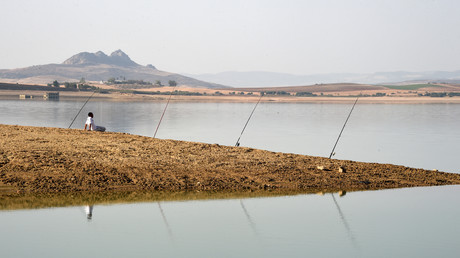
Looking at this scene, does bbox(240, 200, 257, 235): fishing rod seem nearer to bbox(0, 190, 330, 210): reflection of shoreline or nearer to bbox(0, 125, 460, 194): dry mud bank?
bbox(0, 190, 330, 210): reflection of shoreline

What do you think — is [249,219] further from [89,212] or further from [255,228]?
[89,212]

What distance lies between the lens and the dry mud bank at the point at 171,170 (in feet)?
47.9

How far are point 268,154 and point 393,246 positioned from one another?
28.9ft

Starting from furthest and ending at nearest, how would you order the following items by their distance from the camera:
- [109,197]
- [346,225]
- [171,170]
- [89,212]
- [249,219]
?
1. [171,170]
2. [109,197]
3. [89,212]
4. [249,219]
5. [346,225]

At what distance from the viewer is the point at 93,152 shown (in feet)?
58.1

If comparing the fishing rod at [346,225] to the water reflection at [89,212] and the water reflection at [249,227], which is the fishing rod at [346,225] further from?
the water reflection at [89,212]

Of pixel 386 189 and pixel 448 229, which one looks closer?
pixel 448 229

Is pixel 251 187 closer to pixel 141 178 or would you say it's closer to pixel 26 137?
pixel 141 178

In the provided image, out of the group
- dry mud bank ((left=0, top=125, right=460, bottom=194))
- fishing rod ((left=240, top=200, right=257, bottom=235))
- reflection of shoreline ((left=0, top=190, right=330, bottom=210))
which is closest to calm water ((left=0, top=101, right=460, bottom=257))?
fishing rod ((left=240, top=200, right=257, bottom=235))

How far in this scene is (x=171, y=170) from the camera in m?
15.9

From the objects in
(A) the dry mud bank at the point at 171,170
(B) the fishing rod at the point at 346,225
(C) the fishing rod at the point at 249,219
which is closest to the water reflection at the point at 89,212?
(A) the dry mud bank at the point at 171,170

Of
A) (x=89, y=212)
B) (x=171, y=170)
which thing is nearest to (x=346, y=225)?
(x=89, y=212)

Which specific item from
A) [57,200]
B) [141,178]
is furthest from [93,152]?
[57,200]

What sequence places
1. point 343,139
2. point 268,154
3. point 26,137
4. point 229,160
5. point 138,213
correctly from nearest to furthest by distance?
point 138,213
point 229,160
point 268,154
point 26,137
point 343,139
